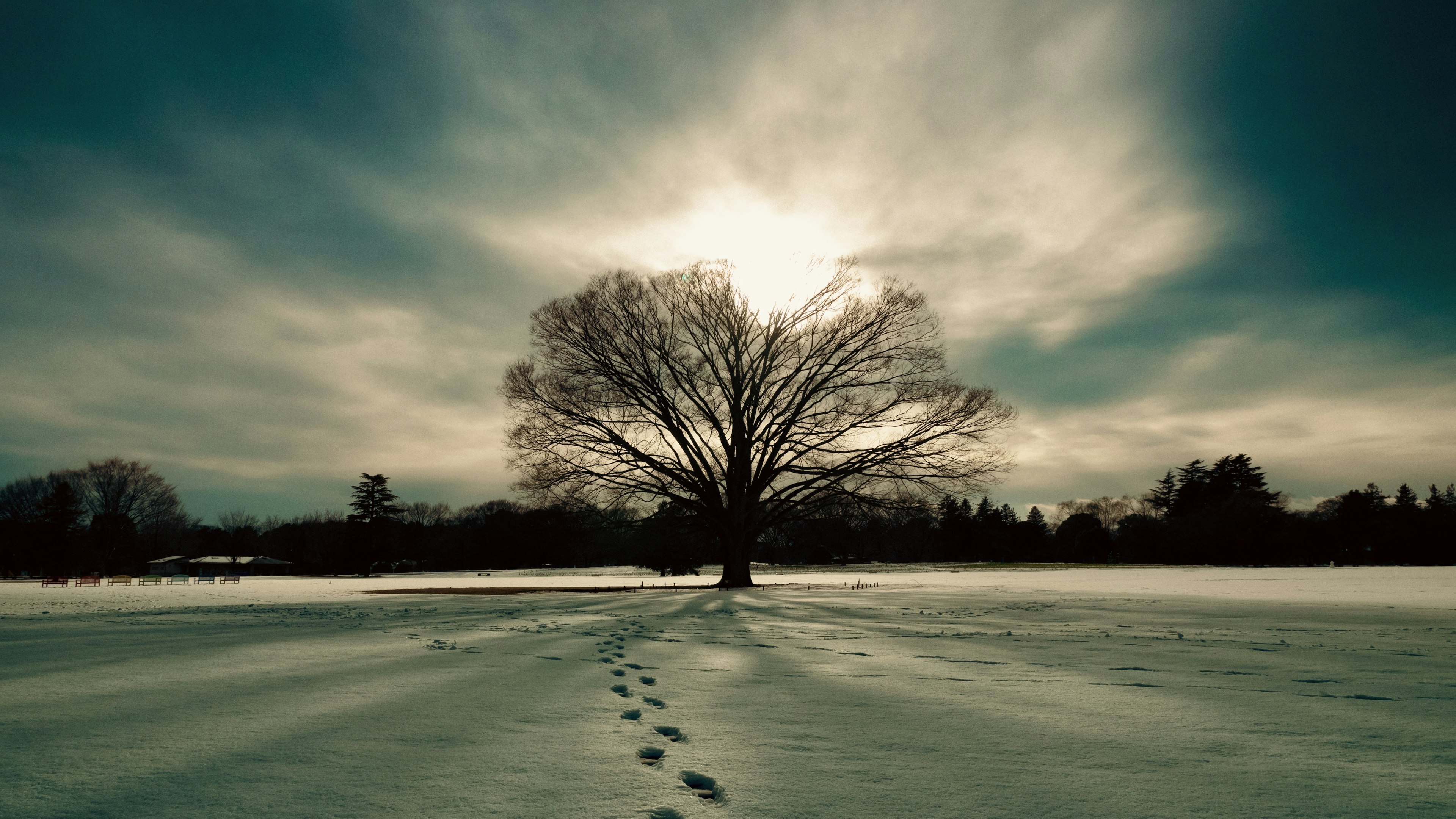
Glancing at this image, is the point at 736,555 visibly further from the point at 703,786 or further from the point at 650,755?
the point at 703,786

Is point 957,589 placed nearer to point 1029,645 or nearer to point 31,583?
point 1029,645

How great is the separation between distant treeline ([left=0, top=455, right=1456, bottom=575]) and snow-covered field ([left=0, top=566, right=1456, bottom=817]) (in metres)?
18.8

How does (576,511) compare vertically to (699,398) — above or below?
below

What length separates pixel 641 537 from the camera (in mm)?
27578

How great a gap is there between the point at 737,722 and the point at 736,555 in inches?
781

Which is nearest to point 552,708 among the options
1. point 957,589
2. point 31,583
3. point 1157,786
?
point 1157,786

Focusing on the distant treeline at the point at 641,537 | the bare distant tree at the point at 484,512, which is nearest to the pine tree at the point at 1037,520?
the distant treeline at the point at 641,537

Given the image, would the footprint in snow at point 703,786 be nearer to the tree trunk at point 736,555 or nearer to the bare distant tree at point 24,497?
the tree trunk at point 736,555

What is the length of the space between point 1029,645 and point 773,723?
4.59 m

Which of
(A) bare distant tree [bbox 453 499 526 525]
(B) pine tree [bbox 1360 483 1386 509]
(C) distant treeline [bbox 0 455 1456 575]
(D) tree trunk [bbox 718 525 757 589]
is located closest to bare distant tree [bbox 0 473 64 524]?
(C) distant treeline [bbox 0 455 1456 575]

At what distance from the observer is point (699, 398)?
22.9 meters

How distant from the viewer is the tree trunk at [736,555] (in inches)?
921

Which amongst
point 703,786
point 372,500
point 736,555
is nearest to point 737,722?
point 703,786

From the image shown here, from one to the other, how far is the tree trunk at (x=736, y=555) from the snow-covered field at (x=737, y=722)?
13.8 metres
